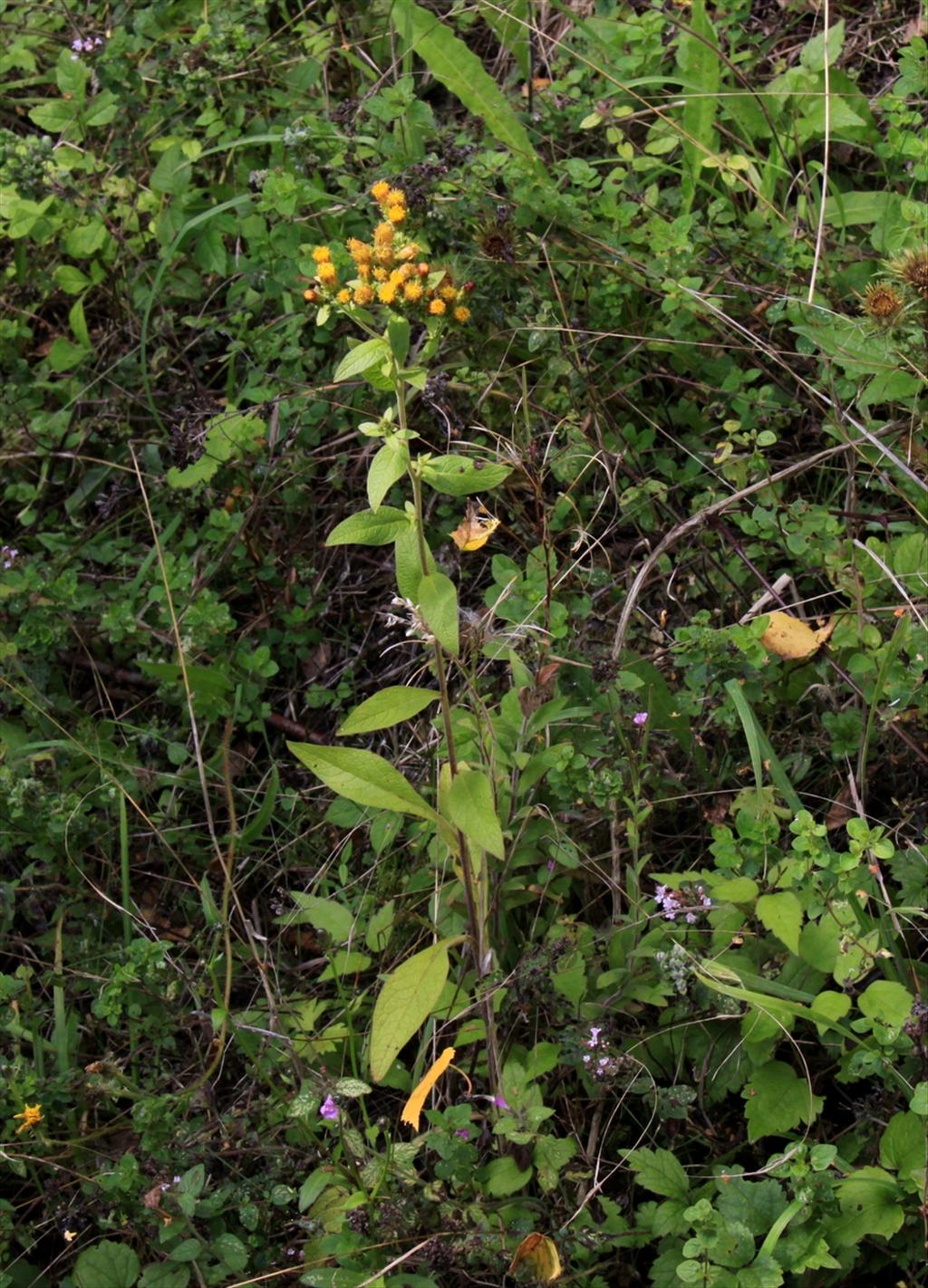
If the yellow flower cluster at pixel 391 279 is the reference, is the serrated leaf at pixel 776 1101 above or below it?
below

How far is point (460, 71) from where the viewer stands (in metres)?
3.28

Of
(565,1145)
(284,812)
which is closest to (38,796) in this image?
(284,812)

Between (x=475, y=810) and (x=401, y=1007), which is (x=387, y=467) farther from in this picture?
(x=401, y=1007)

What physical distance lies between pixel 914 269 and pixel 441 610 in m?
1.32

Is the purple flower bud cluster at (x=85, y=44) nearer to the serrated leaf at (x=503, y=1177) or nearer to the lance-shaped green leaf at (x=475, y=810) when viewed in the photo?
the lance-shaped green leaf at (x=475, y=810)

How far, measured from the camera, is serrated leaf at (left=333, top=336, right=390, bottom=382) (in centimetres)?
175

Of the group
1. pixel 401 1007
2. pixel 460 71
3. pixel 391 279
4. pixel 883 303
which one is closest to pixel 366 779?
pixel 401 1007

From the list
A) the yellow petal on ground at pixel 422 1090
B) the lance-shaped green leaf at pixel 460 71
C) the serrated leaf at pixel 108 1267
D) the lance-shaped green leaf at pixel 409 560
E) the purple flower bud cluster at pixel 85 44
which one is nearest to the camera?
the lance-shaped green leaf at pixel 409 560

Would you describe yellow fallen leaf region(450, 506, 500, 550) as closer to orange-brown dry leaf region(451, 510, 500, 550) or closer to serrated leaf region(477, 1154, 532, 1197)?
orange-brown dry leaf region(451, 510, 500, 550)

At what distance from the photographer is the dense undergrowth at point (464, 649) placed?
198 centimetres

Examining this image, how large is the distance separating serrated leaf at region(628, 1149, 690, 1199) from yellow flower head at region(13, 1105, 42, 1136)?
97 centimetres

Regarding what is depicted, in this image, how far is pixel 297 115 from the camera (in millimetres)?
3414

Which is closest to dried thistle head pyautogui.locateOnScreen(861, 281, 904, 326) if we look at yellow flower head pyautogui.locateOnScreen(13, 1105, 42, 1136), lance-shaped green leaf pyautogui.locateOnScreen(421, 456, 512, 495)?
lance-shaped green leaf pyautogui.locateOnScreen(421, 456, 512, 495)

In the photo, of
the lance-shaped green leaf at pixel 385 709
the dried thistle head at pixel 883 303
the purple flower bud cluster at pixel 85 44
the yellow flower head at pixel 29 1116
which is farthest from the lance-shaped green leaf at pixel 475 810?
the purple flower bud cluster at pixel 85 44
